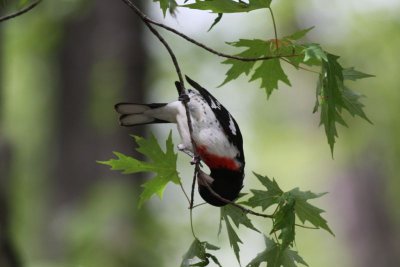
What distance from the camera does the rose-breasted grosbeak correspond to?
200 cm

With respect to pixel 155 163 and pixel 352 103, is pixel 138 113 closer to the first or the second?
pixel 155 163

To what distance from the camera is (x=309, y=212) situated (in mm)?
1760

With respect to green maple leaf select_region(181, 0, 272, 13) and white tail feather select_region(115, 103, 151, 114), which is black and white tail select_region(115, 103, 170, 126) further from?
green maple leaf select_region(181, 0, 272, 13)

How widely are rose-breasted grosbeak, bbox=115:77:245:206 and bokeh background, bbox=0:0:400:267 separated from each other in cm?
20

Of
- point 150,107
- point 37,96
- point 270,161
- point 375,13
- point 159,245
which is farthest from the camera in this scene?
point 270,161

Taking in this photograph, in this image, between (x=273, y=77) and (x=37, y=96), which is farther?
(x=37, y=96)

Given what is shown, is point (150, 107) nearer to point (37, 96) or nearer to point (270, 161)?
point (37, 96)

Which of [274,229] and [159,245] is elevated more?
[274,229]

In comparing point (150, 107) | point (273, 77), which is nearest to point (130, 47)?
point (150, 107)

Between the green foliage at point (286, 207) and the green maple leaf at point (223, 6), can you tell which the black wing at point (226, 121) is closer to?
the green foliage at point (286, 207)

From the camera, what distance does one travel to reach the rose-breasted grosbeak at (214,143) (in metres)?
2.00

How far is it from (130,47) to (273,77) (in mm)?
3077

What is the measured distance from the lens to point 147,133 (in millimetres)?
5098

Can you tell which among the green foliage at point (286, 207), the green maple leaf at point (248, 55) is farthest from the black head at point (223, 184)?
the green maple leaf at point (248, 55)
